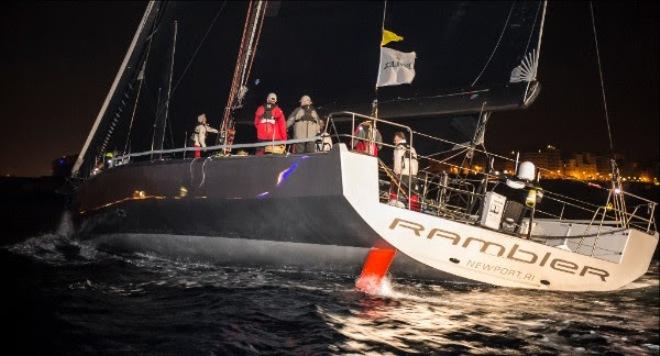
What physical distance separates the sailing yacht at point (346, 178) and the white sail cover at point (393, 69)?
78 millimetres

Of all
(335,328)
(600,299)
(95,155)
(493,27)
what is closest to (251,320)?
(335,328)

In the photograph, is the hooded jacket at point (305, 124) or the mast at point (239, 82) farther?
the mast at point (239, 82)

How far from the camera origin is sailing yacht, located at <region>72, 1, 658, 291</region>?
246 inches

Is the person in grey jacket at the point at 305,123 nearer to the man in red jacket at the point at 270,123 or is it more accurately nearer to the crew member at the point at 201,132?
the man in red jacket at the point at 270,123

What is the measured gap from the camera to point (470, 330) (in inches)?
204

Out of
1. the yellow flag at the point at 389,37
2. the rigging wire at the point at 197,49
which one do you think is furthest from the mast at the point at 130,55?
the yellow flag at the point at 389,37

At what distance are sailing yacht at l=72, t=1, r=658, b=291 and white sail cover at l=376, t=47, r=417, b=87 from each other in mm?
78

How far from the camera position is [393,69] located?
816cm

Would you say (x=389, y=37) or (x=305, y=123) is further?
(x=389, y=37)

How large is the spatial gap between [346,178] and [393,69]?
10.5 ft

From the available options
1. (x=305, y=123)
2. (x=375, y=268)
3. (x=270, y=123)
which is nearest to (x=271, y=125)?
(x=270, y=123)

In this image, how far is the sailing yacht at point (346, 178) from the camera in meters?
6.25

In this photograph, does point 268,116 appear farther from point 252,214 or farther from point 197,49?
point 197,49

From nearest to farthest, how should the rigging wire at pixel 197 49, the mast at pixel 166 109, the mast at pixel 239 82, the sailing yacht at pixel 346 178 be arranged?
1. the sailing yacht at pixel 346 178
2. the mast at pixel 239 82
3. the mast at pixel 166 109
4. the rigging wire at pixel 197 49
